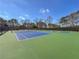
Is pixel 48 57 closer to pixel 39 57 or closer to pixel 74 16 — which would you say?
pixel 39 57

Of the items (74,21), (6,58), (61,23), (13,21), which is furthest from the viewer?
(13,21)

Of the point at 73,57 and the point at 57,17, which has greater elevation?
the point at 57,17

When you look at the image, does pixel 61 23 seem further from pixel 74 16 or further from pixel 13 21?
pixel 13 21

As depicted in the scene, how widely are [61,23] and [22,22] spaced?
22506 millimetres

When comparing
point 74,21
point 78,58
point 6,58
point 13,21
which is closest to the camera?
point 78,58

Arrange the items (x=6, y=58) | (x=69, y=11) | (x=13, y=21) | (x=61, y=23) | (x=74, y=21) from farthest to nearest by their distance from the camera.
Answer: (x=13, y=21), (x=61, y=23), (x=69, y=11), (x=74, y=21), (x=6, y=58)

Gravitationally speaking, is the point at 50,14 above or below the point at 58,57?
above

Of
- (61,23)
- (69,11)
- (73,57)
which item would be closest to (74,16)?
(69,11)

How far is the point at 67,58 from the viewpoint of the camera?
17.2 ft

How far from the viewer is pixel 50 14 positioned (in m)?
67.4

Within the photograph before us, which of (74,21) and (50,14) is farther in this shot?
(50,14)

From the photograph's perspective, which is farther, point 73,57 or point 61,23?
point 61,23

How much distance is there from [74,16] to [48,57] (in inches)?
2047

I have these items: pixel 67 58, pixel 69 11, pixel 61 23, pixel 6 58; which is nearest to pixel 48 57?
pixel 67 58
